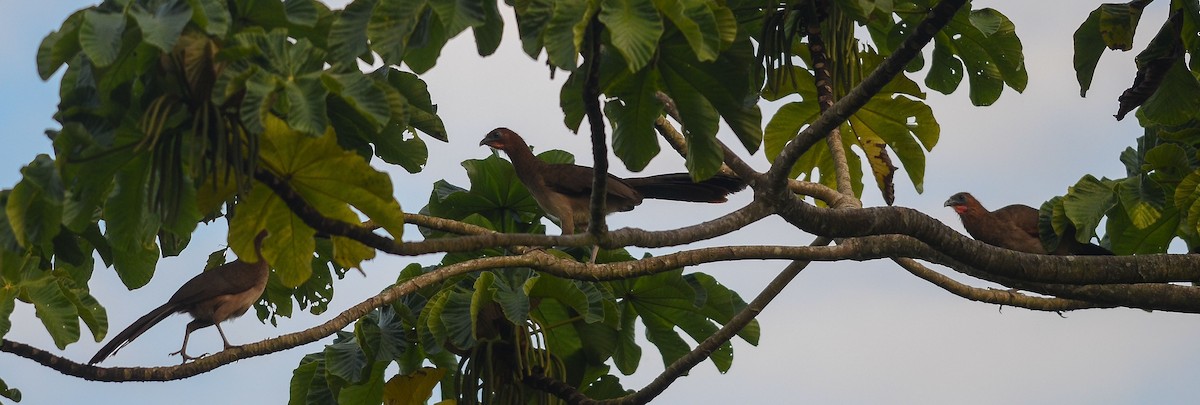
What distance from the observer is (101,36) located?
263cm

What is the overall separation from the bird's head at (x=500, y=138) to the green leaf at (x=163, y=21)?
3.69 m

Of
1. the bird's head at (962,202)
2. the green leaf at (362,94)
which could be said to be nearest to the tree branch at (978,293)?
the bird's head at (962,202)

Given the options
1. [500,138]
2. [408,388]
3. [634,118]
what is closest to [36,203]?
[634,118]

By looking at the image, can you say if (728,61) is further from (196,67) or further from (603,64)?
(196,67)

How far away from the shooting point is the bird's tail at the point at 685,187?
16.7 feet

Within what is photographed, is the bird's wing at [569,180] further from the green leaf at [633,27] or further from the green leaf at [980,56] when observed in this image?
the green leaf at [633,27]

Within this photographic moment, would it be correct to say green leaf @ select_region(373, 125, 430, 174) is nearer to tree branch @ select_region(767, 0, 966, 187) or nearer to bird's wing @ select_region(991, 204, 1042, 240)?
tree branch @ select_region(767, 0, 966, 187)

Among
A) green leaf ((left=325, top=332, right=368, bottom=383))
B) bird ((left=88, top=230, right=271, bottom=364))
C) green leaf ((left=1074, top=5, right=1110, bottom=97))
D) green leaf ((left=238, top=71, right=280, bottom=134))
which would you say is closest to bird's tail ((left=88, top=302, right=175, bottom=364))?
bird ((left=88, top=230, right=271, bottom=364))

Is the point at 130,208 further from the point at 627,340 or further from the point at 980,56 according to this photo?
the point at 980,56

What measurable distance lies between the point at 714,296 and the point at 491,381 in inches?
52.8

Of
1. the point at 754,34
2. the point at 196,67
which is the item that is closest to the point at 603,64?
the point at 196,67

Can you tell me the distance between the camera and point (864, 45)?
5.52 meters

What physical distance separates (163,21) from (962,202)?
4.51 metres

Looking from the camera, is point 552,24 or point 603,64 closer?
point 552,24
